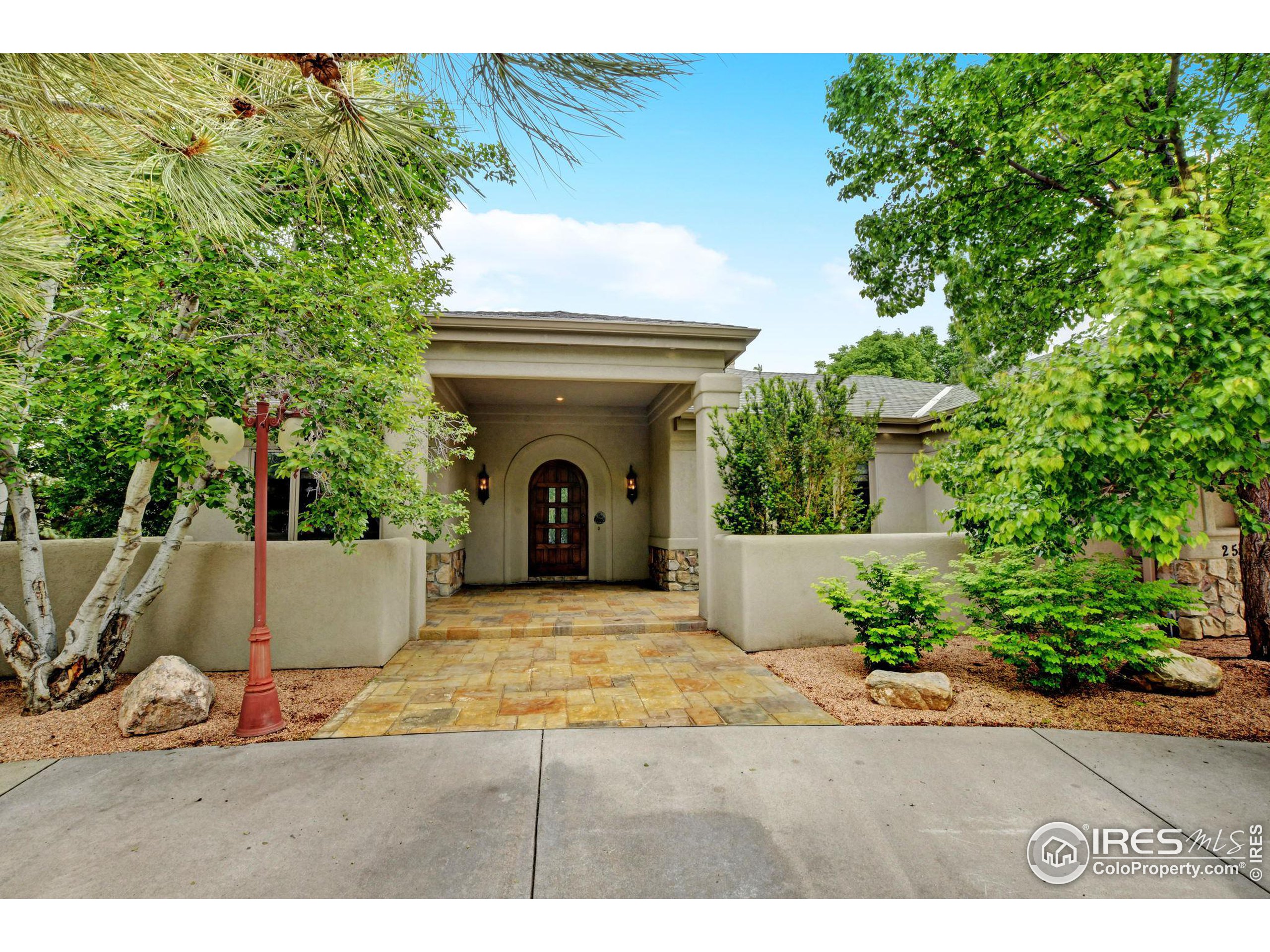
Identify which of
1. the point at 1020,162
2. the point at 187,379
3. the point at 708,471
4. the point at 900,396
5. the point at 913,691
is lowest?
the point at 913,691

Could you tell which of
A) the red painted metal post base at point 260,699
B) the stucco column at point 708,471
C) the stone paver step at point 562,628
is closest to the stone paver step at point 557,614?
the stone paver step at point 562,628

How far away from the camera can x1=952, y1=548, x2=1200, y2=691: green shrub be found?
13.2ft

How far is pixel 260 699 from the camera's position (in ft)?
12.2

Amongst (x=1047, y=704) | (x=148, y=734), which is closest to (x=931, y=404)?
(x=1047, y=704)

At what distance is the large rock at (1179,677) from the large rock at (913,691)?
1.52 metres

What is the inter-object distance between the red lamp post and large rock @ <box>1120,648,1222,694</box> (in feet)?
21.2

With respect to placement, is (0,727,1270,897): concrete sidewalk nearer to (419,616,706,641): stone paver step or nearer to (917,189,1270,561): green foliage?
(917,189,1270,561): green foliage

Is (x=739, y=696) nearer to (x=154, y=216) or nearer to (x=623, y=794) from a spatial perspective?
(x=623, y=794)

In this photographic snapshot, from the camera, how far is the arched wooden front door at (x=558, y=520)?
35.2 ft

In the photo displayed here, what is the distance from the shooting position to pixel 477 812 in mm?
2619

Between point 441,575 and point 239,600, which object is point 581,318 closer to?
point 441,575

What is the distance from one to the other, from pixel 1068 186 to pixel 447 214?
6.39 meters

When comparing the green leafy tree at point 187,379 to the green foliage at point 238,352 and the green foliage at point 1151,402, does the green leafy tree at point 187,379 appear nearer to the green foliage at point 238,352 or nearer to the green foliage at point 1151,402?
the green foliage at point 238,352

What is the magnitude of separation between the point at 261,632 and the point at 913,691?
4.73 meters
